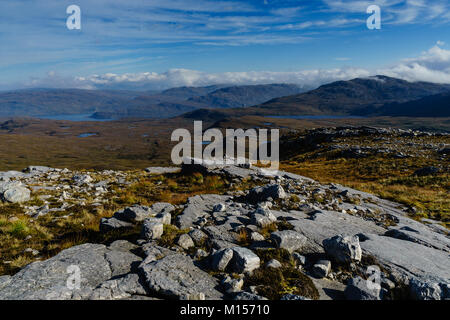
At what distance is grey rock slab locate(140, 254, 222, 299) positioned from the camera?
577 cm

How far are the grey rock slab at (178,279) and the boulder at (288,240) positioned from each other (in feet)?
8.45

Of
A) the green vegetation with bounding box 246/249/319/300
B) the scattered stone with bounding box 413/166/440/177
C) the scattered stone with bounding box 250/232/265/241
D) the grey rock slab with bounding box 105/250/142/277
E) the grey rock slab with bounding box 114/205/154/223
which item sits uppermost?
the grey rock slab with bounding box 114/205/154/223

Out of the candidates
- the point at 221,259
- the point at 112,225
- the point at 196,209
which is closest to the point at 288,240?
the point at 221,259

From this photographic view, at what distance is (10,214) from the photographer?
493 inches

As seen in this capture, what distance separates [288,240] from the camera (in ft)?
26.2

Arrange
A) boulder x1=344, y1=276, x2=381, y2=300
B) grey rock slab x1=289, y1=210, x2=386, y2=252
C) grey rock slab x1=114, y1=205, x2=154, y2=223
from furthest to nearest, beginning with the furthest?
grey rock slab x1=114, y1=205, x2=154, y2=223, grey rock slab x1=289, y1=210, x2=386, y2=252, boulder x1=344, y1=276, x2=381, y2=300

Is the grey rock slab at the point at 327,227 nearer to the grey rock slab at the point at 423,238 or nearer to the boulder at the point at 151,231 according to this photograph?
the grey rock slab at the point at 423,238

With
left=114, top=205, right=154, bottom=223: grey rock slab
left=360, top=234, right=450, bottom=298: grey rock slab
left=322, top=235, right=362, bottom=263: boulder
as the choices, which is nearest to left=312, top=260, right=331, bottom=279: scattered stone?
left=322, top=235, right=362, bottom=263: boulder

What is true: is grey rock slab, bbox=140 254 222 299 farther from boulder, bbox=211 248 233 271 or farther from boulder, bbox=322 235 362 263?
boulder, bbox=322 235 362 263

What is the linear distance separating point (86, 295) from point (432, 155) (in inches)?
1923

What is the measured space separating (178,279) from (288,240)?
3.75 metres

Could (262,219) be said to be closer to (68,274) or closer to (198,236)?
(198,236)

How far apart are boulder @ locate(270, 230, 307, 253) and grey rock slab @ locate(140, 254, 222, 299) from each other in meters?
2.58
